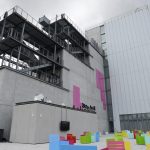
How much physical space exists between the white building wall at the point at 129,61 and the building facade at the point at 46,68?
285cm

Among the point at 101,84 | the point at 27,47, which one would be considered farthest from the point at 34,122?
the point at 101,84

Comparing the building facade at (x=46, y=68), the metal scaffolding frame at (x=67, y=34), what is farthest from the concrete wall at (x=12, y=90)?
the metal scaffolding frame at (x=67, y=34)

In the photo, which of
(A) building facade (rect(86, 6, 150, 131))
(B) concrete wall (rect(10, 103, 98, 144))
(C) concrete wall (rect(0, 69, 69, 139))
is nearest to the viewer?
(B) concrete wall (rect(10, 103, 98, 144))

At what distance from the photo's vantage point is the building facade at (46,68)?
17.3 metres

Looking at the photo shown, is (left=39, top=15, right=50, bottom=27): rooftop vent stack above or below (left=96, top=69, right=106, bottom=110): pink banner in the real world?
above

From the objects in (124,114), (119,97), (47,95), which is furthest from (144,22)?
(47,95)

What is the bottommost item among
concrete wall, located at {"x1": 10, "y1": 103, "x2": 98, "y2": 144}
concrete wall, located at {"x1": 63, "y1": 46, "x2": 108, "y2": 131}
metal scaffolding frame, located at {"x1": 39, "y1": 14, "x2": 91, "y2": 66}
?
concrete wall, located at {"x1": 10, "y1": 103, "x2": 98, "y2": 144}

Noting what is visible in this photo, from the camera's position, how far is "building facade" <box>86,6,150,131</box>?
33.6 metres

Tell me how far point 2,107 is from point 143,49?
99.8 ft

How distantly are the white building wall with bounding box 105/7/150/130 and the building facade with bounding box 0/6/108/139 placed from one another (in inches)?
112

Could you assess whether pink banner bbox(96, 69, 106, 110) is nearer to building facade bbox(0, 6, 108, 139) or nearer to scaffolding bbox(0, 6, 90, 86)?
building facade bbox(0, 6, 108, 139)

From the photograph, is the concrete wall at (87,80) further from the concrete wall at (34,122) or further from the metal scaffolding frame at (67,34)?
the concrete wall at (34,122)

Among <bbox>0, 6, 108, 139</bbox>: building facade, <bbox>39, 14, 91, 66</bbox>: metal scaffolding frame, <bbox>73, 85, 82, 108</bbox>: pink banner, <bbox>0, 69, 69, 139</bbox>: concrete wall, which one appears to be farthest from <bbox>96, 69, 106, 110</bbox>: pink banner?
<bbox>0, 69, 69, 139</bbox>: concrete wall

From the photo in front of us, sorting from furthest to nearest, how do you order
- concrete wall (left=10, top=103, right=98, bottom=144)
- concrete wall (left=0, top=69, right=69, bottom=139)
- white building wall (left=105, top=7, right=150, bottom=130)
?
white building wall (left=105, top=7, right=150, bottom=130) < concrete wall (left=0, top=69, right=69, bottom=139) < concrete wall (left=10, top=103, right=98, bottom=144)
